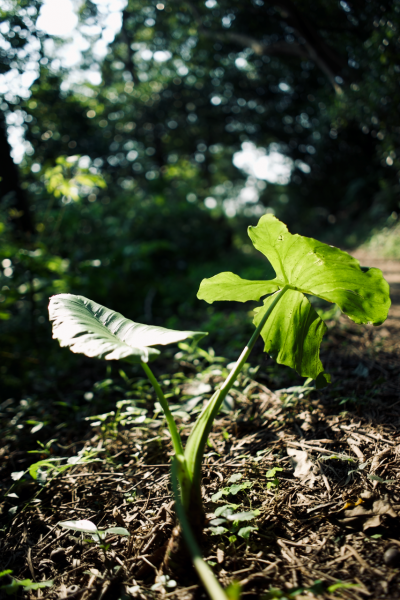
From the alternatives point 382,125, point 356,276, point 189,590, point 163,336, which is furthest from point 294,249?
point 382,125

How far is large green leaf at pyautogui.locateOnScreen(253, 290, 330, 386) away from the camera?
1200 mm

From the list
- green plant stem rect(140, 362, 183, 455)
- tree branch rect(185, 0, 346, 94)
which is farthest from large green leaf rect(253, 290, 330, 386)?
tree branch rect(185, 0, 346, 94)

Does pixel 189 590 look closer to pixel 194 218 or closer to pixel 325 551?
pixel 325 551

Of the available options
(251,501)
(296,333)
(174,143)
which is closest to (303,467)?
(251,501)

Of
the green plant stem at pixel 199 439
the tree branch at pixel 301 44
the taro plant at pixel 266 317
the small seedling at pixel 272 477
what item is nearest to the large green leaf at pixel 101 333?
the taro plant at pixel 266 317

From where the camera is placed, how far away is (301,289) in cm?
116

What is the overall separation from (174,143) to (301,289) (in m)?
13.3

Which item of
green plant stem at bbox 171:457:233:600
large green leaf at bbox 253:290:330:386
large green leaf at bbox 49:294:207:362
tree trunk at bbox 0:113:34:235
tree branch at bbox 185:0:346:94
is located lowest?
green plant stem at bbox 171:457:233:600

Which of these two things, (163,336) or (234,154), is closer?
(163,336)

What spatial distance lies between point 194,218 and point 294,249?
19.3ft

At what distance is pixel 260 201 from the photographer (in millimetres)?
18484

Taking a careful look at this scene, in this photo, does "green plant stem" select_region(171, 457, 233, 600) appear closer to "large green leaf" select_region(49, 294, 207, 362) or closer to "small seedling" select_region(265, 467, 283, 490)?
"large green leaf" select_region(49, 294, 207, 362)

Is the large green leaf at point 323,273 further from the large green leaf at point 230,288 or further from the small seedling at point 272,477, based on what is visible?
the small seedling at point 272,477

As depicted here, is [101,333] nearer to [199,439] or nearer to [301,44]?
[199,439]
